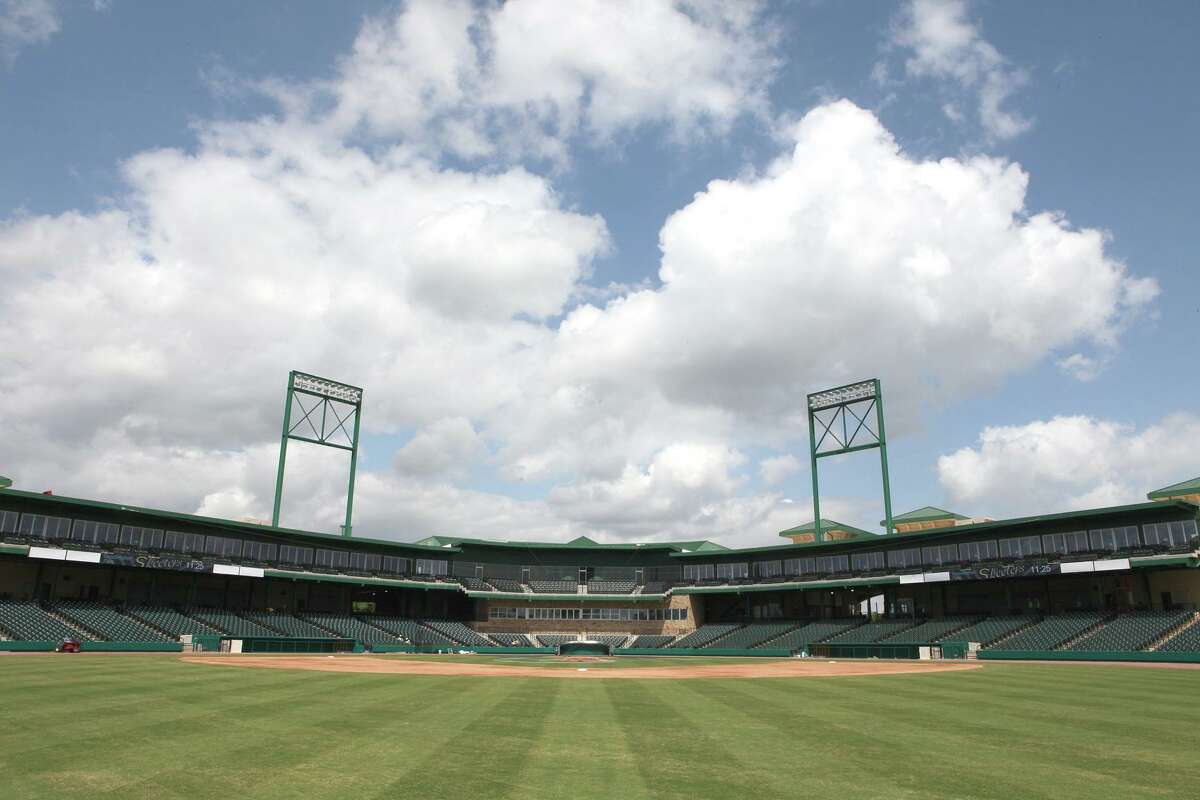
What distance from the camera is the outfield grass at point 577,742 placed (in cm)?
1027

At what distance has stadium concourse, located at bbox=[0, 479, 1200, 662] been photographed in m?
53.2

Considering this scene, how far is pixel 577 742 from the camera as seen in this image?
1420 centimetres

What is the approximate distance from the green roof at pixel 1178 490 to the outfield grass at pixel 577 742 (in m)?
47.2

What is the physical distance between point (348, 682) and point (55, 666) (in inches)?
552

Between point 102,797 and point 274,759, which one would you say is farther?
point 274,759

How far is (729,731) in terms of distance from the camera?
15922 millimetres

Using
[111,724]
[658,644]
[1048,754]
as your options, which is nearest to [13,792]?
[111,724]

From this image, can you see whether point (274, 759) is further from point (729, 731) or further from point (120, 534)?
point (120, 534)

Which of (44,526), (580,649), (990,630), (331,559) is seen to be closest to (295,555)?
(331,559)

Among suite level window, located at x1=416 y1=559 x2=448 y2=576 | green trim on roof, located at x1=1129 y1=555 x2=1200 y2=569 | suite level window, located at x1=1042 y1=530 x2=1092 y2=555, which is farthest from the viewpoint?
suite level window, located at x1=416 y1=559 x2=448 y2=576

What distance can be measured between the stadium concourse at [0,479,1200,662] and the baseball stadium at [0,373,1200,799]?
0.25 m

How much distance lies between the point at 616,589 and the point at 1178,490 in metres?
52.6

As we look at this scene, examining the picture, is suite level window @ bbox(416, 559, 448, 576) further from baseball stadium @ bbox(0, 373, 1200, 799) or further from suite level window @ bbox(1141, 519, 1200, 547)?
suite level window @ bbox(1141, 519, 1200, 547)

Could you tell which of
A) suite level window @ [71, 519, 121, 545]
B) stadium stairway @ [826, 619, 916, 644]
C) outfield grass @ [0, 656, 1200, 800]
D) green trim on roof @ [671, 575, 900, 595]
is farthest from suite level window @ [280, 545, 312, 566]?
stadium stairway @ [826, 619, 916, 644]
